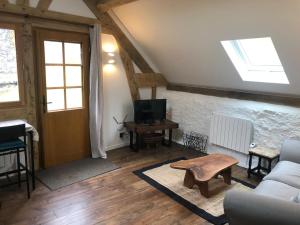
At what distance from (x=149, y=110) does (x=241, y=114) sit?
1541 millimetres

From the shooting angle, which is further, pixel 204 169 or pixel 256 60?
pixel 256 60

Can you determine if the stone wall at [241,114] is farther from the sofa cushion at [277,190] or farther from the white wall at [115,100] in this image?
the sofa cushion at [277,190]

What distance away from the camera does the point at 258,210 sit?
1.73 m

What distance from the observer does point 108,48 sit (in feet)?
13.2

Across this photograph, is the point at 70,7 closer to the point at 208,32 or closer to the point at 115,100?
the point at 115,100

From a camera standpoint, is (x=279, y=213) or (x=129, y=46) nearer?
(x=279, y=213)

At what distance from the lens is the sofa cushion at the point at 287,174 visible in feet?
7.68

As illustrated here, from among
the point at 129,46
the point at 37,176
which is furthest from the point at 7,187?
the point at 129,46

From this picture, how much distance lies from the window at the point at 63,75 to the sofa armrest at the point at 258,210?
106 inches

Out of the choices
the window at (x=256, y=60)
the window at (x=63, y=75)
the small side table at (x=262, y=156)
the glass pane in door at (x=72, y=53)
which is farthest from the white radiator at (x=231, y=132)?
the glass pane in door at (x=72, y=53)

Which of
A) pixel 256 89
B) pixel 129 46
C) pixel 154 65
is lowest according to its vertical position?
pixel 256 89

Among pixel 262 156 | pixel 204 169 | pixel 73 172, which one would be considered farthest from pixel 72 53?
pixel 262 156

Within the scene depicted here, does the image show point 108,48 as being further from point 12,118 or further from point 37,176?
point 37,176

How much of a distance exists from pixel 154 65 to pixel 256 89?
76.1 inches
